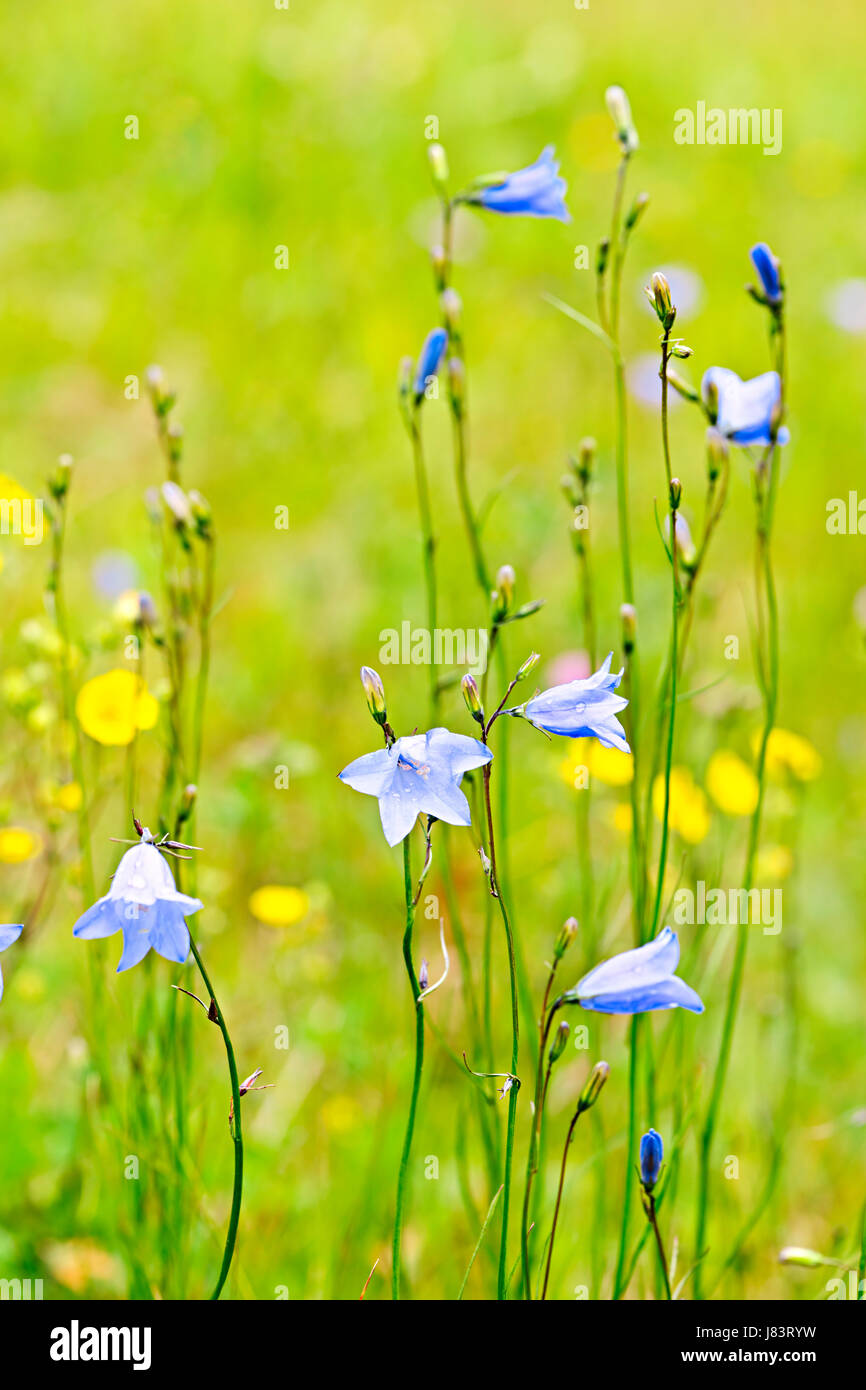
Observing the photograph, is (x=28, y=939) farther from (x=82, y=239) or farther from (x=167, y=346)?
(x=82, y=239)

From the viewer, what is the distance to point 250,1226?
6.90ft

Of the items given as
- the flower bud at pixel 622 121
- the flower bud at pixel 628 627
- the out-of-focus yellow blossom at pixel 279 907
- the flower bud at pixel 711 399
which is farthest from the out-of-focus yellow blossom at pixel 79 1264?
the flower bud at pixel 622 121

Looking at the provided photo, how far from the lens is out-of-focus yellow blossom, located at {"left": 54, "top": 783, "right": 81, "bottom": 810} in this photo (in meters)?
1.99

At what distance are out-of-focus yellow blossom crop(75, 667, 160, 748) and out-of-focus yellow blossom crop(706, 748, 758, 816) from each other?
3.82 ft

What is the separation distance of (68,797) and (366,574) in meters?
1.85

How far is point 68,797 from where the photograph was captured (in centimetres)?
204

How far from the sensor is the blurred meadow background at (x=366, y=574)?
6.89ft

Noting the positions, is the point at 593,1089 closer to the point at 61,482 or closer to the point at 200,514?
the point at 200,514

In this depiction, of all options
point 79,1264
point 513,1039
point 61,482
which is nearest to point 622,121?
point 61,482

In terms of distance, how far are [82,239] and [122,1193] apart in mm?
3915

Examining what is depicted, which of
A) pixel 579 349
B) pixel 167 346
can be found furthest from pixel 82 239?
pixel 579 349

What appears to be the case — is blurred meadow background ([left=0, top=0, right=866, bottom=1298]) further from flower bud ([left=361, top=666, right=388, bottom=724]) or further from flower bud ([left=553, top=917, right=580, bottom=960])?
flower bud ([left=361, top=666, right=388, bottom=724])

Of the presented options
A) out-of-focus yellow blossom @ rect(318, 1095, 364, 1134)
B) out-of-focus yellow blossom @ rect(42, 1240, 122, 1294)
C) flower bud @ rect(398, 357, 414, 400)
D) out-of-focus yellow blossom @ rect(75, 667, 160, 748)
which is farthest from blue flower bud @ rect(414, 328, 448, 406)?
out-of-focus yellow blossom @ rect(42, 1240, 122, 1294)
